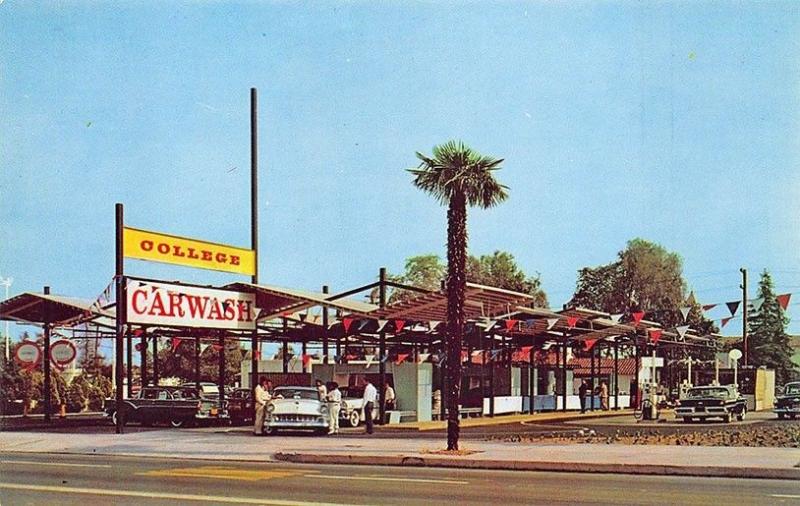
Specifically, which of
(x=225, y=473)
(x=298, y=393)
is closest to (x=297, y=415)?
(x=298, y=393)

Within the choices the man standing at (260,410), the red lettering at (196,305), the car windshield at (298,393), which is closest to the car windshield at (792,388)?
the car windshield at (298,393)

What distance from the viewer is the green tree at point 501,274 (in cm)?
8412

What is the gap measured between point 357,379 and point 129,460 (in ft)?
52.2

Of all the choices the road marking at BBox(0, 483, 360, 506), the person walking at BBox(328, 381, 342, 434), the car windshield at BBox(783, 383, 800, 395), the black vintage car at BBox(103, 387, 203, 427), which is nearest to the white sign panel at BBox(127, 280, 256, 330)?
the black vintage car at BBox(103, 387, 203, 427)

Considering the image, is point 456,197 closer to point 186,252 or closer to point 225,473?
point 225,473

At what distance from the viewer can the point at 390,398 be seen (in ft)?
115

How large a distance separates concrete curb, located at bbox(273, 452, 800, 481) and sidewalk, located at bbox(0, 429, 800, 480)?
0.05ft

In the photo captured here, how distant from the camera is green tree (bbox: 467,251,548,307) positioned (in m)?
84.1

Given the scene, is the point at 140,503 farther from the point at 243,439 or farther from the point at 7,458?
the point at 243,439

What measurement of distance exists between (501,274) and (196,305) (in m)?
54.1

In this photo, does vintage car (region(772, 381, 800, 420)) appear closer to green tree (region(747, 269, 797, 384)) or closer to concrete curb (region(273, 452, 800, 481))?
concrete curb (region(273, 452, 800, 481))

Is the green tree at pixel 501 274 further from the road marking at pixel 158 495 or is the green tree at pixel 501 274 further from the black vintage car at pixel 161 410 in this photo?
the road marking at pixel 158 495

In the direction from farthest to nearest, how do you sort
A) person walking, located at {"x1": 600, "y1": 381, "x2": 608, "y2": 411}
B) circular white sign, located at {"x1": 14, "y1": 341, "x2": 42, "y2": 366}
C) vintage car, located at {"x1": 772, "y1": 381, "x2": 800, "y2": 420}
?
person walking, located at {"x1": 600, "y1": 381, "x2": 608, "y2": 411}
vintage car, located at {"x1": 772, "y1": 381, "x2": 800, "y2": 420}
circular white sign, located at {"x1": 14, "y1": 341, "x2": 42, "y2": 366}

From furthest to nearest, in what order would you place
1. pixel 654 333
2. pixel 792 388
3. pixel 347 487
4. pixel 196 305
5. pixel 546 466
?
pixel 654 333 → pixel 792 388 → pixel 196 305 → pixel 546 466 → pixel 347 487
